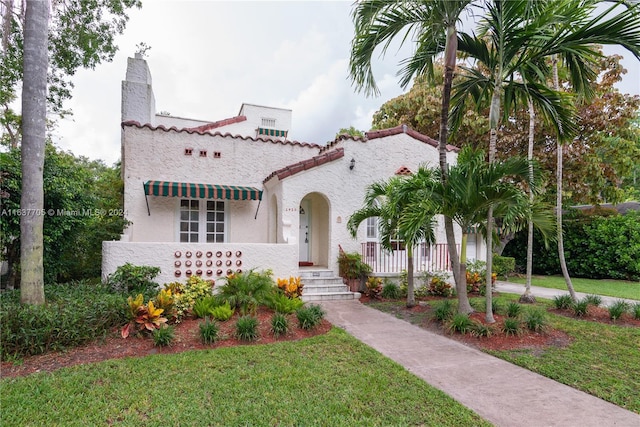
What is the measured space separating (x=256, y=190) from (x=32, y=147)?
7.72 m

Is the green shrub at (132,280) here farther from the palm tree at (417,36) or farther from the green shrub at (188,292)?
the palm tree at (417,36)

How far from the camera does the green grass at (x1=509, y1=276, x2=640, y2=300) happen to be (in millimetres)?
14227

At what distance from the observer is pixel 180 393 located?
482 cm

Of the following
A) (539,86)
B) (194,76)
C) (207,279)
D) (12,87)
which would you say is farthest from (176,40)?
(539,86)

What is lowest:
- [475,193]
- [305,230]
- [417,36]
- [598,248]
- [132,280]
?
[132,280]

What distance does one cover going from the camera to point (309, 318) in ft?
26.2

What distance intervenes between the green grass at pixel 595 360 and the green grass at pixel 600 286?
7357 millimetres

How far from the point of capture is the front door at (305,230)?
1525cm

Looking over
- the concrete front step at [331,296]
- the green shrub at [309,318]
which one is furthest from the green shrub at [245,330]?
the concrete front step at [331,296]

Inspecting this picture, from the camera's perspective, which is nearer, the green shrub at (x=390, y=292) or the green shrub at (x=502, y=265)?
the green shrub at (x=390, y=292)

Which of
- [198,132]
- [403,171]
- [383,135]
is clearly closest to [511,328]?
[403,171]

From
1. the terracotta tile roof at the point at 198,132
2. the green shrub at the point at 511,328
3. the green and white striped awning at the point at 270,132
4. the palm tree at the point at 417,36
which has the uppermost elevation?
the green and white striped awning at the point at 270,132

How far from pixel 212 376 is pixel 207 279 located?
233 inches

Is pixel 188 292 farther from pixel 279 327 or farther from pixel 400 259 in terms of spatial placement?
pixel 400 259
